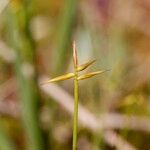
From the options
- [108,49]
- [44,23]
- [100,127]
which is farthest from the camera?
[44,23]

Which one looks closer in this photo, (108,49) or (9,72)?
(108,49)

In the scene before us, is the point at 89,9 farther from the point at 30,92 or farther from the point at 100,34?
the point at 30,92

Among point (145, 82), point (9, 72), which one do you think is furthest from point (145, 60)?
point (9, 72)

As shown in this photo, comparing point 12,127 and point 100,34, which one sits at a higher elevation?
point 100,34

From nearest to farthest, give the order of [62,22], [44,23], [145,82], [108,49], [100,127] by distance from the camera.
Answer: [100,127] < [62,22] < [108,49] < [145,82] < [44,23]

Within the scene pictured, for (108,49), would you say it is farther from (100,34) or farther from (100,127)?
(100,127)

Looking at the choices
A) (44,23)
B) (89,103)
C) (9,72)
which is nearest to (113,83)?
(89,103)

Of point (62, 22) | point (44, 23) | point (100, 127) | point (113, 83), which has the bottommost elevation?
point (100, 127)
